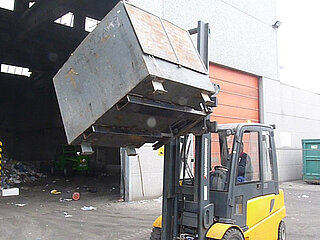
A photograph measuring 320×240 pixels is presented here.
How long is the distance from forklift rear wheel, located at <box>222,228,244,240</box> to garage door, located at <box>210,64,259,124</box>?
854 centimetres

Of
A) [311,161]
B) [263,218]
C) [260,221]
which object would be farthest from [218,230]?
[311,161]

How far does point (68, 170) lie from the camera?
1742 centimetres

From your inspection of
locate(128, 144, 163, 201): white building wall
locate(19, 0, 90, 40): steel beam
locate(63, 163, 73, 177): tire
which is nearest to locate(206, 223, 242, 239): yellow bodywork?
locate(128, 144, 163, 201): white building wall

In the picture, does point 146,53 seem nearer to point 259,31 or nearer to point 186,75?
point 186,75

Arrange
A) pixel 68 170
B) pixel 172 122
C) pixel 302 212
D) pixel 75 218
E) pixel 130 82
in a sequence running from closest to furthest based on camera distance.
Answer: pixel 130 82 < pixel 172 122 < pixel 75 218 < pixel 302 212 < pixel 68 170

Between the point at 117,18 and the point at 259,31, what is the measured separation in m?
13.8

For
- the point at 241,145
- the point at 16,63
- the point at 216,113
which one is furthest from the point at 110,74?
the point at 16,63

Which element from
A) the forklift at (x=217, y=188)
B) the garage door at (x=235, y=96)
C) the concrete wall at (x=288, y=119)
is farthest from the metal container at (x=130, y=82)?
the concrete wall at (x=288, y=119)

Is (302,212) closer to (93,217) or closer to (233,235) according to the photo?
(93,217)

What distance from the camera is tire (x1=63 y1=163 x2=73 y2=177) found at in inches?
685

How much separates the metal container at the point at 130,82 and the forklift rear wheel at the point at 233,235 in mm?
1483

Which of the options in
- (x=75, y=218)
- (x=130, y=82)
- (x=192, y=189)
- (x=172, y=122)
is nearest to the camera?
(x=130, y=82)

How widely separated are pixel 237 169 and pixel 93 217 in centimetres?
461

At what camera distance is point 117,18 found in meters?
3.10
